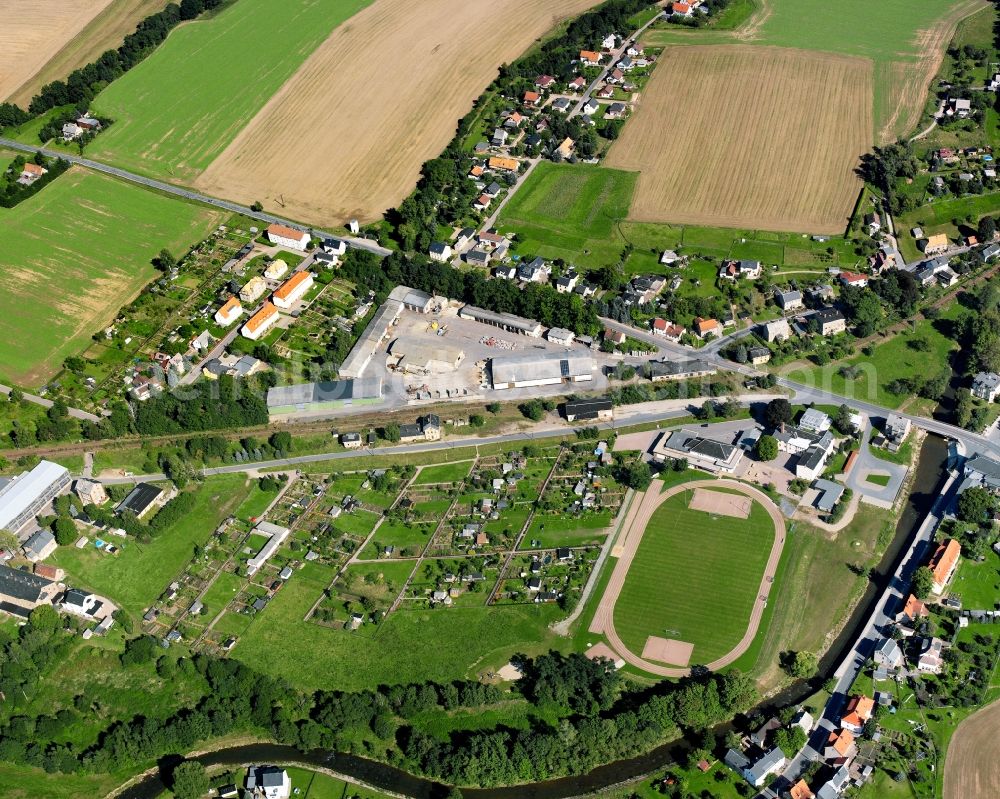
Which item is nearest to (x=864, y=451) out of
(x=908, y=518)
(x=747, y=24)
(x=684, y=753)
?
(x=908, y=518)

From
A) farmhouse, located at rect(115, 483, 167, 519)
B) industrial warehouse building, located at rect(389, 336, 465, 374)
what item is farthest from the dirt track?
farmhouse, located at rect(115, 483, 167, 519)

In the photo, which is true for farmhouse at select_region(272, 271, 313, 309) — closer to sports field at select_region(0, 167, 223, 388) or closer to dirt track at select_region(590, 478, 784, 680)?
sports field at select_region(0, 167, 223, 388)

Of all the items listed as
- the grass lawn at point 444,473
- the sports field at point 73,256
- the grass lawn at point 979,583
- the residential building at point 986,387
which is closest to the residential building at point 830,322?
the residential building at point 986,387

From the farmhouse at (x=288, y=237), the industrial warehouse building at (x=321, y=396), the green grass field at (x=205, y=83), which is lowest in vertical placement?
the industrial warehouse building at (x=321, y=396)

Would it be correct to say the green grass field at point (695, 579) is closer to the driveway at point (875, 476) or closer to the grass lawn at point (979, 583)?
the driveway at point (875, 476)

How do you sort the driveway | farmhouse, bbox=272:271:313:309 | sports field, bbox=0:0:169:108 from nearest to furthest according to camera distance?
the driveway
farmhouse, bbox=272:271:313:309
sports field, bbox=0:0:169:108

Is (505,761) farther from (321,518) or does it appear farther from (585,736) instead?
(321,518)
